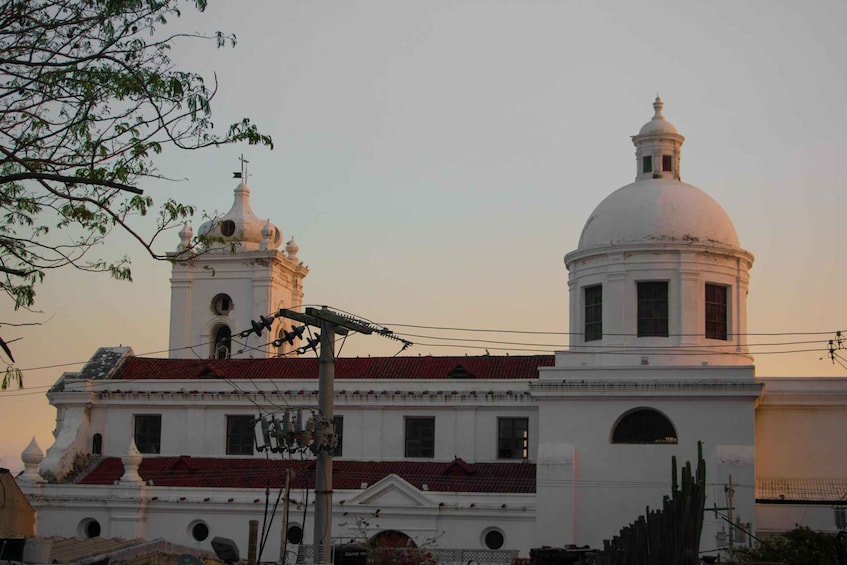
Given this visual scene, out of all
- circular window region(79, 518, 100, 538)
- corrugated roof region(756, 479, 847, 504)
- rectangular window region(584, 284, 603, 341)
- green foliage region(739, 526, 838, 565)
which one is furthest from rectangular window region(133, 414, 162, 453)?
green foliage region(739, 526, 838, 565)

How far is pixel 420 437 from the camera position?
47375 millimetres

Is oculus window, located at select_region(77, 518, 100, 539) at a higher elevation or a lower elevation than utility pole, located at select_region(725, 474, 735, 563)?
lower

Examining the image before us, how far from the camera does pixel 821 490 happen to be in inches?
1692

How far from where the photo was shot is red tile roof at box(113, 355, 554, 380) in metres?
48.0

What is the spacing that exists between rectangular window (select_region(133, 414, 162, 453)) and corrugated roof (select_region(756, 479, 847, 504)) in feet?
72.0

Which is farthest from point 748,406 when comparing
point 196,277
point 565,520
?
point 196,277

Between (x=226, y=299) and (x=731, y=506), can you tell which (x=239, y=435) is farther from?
(x=731, y=506)

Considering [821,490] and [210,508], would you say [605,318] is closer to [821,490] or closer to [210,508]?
[821,490]

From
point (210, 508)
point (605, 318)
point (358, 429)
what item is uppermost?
point (605, 318)

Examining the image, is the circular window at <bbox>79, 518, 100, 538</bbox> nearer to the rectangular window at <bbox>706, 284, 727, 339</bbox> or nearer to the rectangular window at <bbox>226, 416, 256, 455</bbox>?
the rectangular window at <bbox>226, 416, 256, 455</bbox>

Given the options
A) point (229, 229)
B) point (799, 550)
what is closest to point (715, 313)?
point (799, 550)

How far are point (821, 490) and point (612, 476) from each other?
22.6 feet

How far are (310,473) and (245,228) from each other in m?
17.1

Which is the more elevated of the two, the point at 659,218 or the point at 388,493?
the point at 659,218
